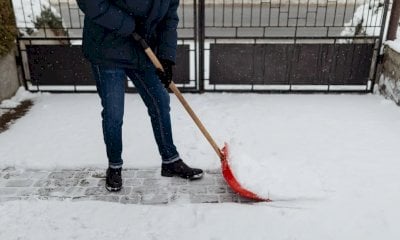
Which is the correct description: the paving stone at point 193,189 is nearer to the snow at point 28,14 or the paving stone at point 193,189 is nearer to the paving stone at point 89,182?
the paving stone at point 89,182

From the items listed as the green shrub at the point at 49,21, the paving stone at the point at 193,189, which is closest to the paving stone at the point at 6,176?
the paving stone at the point at 193,189

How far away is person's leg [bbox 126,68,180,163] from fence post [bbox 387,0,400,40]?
3689 millimetres

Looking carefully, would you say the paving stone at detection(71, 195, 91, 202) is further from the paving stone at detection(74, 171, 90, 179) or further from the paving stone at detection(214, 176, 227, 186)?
the paving stone at detection(214, 176, 227, 186)

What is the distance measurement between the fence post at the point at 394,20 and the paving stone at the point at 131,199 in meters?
4.20

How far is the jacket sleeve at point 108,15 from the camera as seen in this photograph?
275 cm

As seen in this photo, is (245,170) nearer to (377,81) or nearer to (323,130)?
(323,130)

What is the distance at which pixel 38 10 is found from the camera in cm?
636

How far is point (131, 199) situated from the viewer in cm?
326

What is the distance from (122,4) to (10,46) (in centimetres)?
308

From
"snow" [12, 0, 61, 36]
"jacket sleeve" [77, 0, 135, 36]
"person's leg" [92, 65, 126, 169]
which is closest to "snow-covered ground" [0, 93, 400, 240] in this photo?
"person's leg" [92, 65, 126, 169]

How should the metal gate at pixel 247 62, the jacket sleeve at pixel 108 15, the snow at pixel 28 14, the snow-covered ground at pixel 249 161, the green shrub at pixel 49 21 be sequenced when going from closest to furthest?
the jacket sleeve at pixel 108 15, the snow-covered ground at pixel 249 161, the metal gate at pixel 247 62, the snow at pixel 28 14, the green shrub at pixel 49 21

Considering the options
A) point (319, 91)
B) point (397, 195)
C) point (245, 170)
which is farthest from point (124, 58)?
point (319, 91)

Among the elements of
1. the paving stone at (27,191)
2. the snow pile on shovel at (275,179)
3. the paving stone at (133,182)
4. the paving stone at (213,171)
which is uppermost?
the snow pile on shovel at (275,179)

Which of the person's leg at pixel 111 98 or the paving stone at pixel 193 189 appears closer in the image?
the person's leg at pixel 111 98
